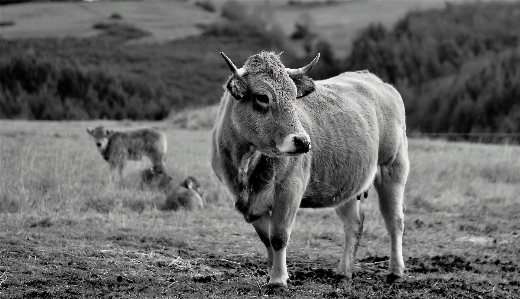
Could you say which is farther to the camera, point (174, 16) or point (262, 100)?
point (174, 16)

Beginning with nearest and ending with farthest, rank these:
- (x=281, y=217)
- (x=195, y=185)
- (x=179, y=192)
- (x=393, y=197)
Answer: (x=281, y=217) → (x=393, y=197) → (x=179, y=192) → (x=195, y=185)

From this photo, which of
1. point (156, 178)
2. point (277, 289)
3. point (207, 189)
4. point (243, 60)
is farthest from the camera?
point (243, 60)

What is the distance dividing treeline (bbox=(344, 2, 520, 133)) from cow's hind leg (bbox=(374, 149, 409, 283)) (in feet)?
75.6

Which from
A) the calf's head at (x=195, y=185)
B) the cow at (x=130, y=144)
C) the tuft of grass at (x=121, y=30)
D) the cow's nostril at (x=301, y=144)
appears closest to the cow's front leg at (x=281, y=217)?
the cow's nostril at (x=301, y=144)

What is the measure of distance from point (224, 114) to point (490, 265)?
4314mm

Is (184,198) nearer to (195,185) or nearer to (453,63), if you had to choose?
(195,185)

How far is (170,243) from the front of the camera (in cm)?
897

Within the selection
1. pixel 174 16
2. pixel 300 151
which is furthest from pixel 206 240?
pixel 174 16

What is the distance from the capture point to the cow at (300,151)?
6.12 metres

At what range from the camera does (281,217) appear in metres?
6.36

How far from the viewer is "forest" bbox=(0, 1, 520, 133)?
105ft

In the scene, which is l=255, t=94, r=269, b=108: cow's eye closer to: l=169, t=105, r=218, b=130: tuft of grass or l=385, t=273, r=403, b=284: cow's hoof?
l=385, t=273, r=403, b=284: cow's hoof

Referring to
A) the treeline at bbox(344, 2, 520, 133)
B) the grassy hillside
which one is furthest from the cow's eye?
the grassy hillside

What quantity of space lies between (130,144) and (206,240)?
7617mm
